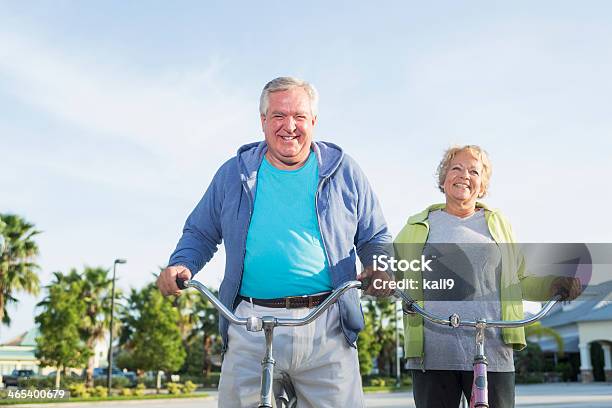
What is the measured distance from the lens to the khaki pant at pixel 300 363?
2.58m

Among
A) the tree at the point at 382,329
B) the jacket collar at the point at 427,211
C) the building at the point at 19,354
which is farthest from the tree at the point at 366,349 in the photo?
the building at the point at 19,354

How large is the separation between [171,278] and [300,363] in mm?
562

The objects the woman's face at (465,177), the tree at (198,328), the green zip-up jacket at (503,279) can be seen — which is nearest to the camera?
the green zip-up jacket at (503,279)

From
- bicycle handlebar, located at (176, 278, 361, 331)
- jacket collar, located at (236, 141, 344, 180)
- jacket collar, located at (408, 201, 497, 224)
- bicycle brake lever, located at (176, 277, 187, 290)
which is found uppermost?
jacket collar, located at (236, 141, 344, 180)

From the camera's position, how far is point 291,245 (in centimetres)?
272

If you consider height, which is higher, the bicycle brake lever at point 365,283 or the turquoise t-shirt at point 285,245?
the turquoise t-shirt at point 285,245

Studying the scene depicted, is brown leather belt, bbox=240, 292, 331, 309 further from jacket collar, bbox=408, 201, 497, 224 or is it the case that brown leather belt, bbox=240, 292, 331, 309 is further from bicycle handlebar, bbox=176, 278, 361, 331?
jacket collar, bbox=408, 201, 497, 224

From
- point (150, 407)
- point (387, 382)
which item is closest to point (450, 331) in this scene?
point (150, 407)

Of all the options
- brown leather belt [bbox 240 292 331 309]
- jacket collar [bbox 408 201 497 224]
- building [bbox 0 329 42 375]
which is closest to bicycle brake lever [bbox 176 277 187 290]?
brown leather belt [bbox 240 292 331 309]

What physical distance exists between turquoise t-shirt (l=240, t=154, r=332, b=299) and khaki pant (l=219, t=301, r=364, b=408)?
10 cm

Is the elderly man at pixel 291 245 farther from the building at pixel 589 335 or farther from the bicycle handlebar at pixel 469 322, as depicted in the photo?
the building at pixel 589 335

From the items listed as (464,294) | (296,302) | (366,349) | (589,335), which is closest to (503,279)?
(464,294)

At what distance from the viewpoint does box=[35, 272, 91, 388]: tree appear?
29.3 m

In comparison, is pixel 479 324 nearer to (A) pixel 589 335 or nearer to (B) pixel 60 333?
(B) pixel 60 333
